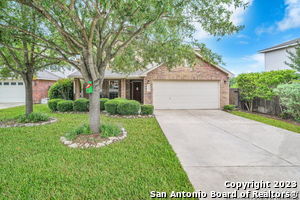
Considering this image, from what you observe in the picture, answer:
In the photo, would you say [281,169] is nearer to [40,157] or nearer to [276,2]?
[40,157]

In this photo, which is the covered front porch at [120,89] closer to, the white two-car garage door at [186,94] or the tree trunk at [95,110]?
the white two-car garage door at [186,94]

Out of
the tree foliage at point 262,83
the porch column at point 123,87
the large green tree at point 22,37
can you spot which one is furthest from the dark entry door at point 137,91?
the tree foliage at point 262,83

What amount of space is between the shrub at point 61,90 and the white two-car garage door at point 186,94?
837 cm

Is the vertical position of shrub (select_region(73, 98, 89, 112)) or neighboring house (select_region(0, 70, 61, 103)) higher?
neighboring house (select_region(0, 70, 61, 103))

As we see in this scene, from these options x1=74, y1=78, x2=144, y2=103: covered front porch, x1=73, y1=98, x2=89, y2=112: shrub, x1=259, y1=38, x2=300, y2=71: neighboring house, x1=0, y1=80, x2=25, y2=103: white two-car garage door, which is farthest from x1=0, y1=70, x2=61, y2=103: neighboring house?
x1=259, y1=38, x2=300, y2=71: neighboring house

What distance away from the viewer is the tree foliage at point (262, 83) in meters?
10.1

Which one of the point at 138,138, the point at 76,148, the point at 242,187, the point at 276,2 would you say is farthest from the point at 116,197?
the point at 276,2

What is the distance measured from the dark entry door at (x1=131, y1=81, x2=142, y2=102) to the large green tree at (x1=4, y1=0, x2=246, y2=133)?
7169mm

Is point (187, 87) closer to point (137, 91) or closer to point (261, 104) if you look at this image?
point (137, 91)

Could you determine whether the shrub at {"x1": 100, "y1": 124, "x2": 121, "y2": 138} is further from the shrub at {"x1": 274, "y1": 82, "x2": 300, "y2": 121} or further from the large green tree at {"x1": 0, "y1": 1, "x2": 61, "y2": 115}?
the shrub at {"x1": 274, "y1": 82, "x2": 300, "y2": 121}

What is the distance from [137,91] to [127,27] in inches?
377

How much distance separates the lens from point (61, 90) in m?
13.7

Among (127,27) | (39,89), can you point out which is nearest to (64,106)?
(127,27)

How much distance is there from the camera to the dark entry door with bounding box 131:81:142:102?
47.9 ft
